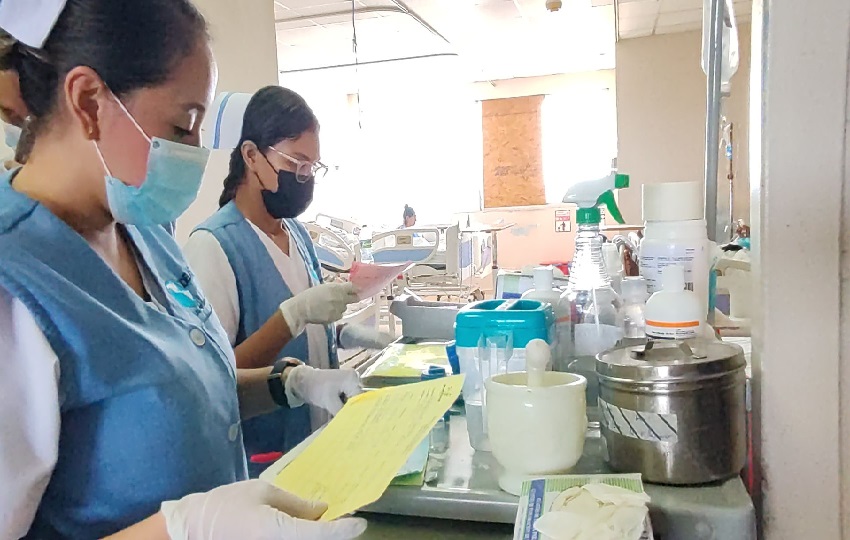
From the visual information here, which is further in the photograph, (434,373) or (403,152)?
(403,152)

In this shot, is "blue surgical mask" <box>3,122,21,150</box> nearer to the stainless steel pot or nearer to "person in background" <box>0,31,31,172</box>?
"person in background" <box>0,31,31,172</box>

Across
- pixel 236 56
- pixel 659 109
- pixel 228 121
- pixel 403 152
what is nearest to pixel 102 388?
pixel 228 121

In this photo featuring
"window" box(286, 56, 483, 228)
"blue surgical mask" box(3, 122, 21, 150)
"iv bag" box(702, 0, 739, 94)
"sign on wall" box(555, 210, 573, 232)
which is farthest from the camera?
"window" box(286, 56, 483, 228)

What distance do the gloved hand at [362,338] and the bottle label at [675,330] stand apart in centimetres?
101

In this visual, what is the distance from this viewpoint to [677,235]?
90 centimetres

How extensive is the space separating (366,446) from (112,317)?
305mm

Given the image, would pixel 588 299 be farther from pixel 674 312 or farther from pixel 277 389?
pixel 277 389

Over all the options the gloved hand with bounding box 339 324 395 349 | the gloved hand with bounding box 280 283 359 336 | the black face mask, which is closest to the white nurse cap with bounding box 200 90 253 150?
the black face mask

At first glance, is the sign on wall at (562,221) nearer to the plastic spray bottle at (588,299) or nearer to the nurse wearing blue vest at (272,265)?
the nurse wearing blue vest at (272,265)

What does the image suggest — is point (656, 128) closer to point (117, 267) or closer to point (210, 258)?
point (210, 258)

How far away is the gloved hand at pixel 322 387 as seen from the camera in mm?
1103

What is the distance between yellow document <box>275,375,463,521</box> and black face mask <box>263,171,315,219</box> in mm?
869

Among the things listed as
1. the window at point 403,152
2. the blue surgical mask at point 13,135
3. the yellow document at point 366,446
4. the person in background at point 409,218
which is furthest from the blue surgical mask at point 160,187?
the window at point 403,152

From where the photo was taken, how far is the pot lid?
62 cm
